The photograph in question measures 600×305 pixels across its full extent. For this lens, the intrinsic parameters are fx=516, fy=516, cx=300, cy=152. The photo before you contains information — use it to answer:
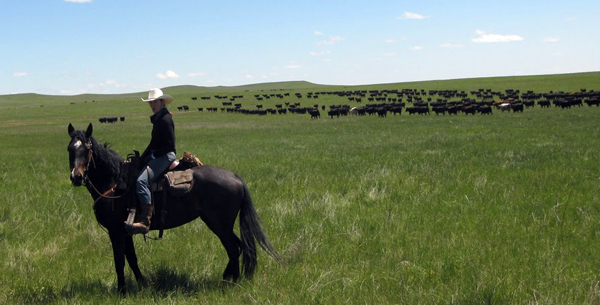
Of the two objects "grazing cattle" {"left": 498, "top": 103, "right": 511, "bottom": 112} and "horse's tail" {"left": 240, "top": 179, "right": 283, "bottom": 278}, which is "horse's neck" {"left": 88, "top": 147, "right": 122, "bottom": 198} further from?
"grazing cattle" {"left": 498, "top": 103, "right": 511, "bottom": 112}

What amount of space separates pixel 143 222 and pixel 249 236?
1296 millimetres

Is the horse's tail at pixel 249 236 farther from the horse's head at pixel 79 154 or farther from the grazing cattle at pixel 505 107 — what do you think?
the grazing cattle at pixel 505 107

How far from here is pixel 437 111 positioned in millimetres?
50625

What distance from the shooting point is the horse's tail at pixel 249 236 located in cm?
639

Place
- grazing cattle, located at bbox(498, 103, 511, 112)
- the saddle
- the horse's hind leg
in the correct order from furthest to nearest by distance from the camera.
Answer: grazing cattle, located at bbox(498, 103, 511, 112) < the horse's hind leg < the saddle

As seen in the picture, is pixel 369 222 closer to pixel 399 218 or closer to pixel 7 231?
pixel 399 218

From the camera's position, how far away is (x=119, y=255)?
614 centimetres

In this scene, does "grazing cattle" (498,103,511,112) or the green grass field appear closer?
the green grass field

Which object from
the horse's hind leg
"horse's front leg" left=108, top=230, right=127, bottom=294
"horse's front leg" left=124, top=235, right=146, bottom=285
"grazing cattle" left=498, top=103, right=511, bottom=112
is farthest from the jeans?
"grazing cattle" left=498, top=103, right=511, bottom=112

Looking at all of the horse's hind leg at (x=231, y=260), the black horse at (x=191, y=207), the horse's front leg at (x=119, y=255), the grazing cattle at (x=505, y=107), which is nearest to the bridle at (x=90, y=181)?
the black horse at (x=191, y=207)

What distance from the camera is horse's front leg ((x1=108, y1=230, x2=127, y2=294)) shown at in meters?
6.10

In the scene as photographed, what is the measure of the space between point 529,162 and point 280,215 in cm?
910

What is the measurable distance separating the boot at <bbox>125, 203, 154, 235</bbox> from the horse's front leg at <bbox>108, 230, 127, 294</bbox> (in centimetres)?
17

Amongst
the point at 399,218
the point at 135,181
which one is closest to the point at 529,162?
the point at 399,218
